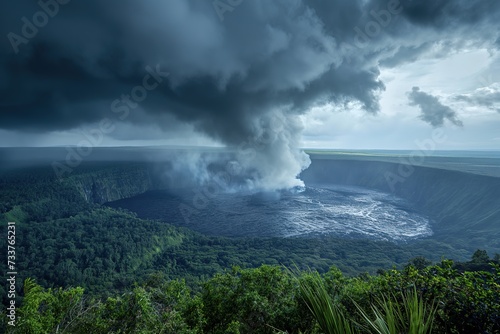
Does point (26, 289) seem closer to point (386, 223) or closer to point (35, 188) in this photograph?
point (386, 223)

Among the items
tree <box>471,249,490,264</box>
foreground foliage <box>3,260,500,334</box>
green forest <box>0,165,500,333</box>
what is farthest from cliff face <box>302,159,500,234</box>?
foreground foliage <box>3,260,500,334</box>

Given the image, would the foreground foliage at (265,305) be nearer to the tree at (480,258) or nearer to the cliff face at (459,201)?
the tree at (480,258)

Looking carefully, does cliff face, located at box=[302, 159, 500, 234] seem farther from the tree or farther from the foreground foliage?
the foreground foliage

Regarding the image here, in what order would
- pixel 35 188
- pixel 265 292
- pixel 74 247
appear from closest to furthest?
1. pixel 265 292
2. pixel 74 247
3. pixel 35 188

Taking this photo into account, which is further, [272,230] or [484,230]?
[272,230]

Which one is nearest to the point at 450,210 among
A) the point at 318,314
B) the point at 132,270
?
the point at 132,270

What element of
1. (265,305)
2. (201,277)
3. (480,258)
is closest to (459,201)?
(480,258)

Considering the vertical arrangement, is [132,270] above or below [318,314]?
below
